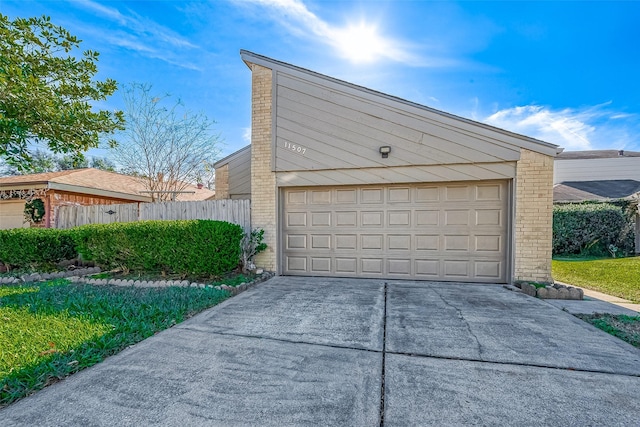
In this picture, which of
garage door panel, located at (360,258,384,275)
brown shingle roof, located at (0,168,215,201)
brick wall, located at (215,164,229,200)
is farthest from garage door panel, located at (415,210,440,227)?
brown shingle roof, located at (0,168,215,201)

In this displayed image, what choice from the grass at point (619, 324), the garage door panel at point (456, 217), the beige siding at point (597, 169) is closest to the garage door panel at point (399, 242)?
the garage door panel at point (456, 217)

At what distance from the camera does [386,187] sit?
6047 mm

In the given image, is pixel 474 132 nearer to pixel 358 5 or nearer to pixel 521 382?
pixel 358 5

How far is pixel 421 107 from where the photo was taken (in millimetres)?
5680

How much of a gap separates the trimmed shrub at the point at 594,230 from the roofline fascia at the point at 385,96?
7.15m

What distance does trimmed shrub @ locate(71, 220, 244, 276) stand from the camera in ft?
18.1

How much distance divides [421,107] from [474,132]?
3.72ft

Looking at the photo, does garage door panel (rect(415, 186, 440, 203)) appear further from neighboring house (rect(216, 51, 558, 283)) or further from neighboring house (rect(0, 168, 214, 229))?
neighboring house (rect(0, 168, 214, 229))

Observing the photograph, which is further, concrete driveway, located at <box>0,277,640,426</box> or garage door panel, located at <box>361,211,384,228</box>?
garage door panel, located at <box>361,211,384,228</box>

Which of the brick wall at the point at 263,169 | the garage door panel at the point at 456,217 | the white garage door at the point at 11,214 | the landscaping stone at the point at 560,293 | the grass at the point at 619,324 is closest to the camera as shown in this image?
the grass at the point at 619,324

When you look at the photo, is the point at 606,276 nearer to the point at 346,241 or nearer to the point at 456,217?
the point at 456,217

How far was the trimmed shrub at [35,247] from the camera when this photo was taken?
683 centimetres

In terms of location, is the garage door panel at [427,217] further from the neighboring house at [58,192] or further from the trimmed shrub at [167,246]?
the neighboring house at [58,192]

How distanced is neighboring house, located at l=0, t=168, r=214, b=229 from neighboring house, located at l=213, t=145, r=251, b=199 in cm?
100
